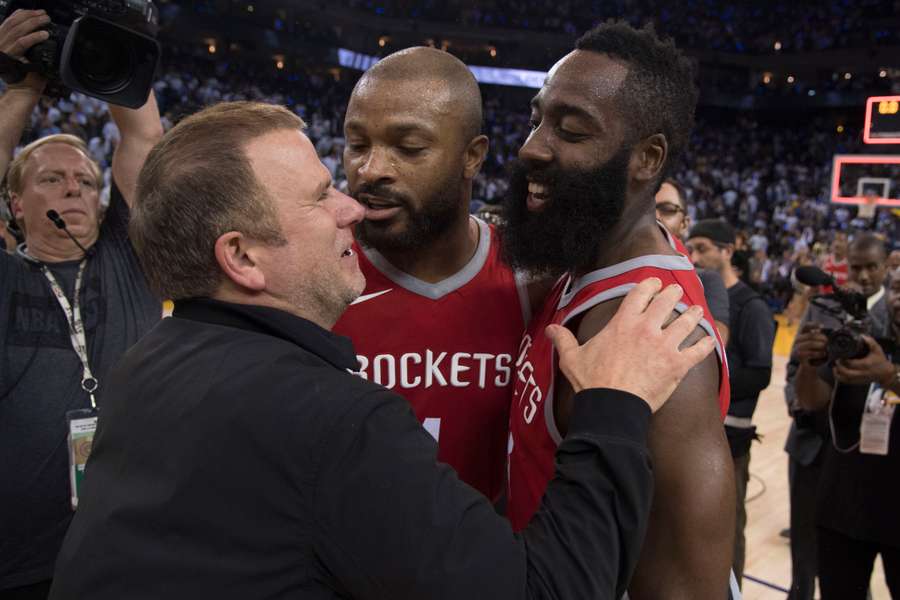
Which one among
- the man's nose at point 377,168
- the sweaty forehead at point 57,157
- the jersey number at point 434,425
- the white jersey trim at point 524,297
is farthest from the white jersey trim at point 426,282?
the sweaty forehead at point 57,157

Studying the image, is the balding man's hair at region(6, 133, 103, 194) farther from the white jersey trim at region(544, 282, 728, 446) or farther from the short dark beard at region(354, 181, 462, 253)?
the white jersey trim at region(544, 282, 728, 446)

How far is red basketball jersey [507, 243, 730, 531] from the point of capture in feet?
4.65

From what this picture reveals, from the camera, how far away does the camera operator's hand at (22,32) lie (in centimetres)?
194

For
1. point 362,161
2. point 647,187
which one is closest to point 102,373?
point 362,161

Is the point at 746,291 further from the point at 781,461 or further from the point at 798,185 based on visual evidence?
the point at 798,185

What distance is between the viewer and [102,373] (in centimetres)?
215

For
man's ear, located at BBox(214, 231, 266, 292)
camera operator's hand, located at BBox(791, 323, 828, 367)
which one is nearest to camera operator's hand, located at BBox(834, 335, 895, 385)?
camera operator's hand, located at BBox(791, 323, 828, 367)

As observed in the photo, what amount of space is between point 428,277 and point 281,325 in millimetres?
920

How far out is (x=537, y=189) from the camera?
1667 millimetres

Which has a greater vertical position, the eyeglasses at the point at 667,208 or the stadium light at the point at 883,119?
the stadium light at the point at 883,119

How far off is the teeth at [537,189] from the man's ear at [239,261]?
0.74 meters

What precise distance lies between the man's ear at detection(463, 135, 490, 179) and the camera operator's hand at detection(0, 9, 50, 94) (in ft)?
3.85

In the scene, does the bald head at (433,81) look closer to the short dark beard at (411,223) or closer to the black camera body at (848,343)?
the short dark beard at (411,223)

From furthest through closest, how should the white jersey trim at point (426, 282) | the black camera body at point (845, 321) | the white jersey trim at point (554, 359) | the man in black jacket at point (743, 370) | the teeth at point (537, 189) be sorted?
the man in black jacket at point (743, 370), the black camera body at point (845, 321), the white jersey trim at point (426, 282), the teeth at point (537, 189), the white jersey trim at point (554, 359)
